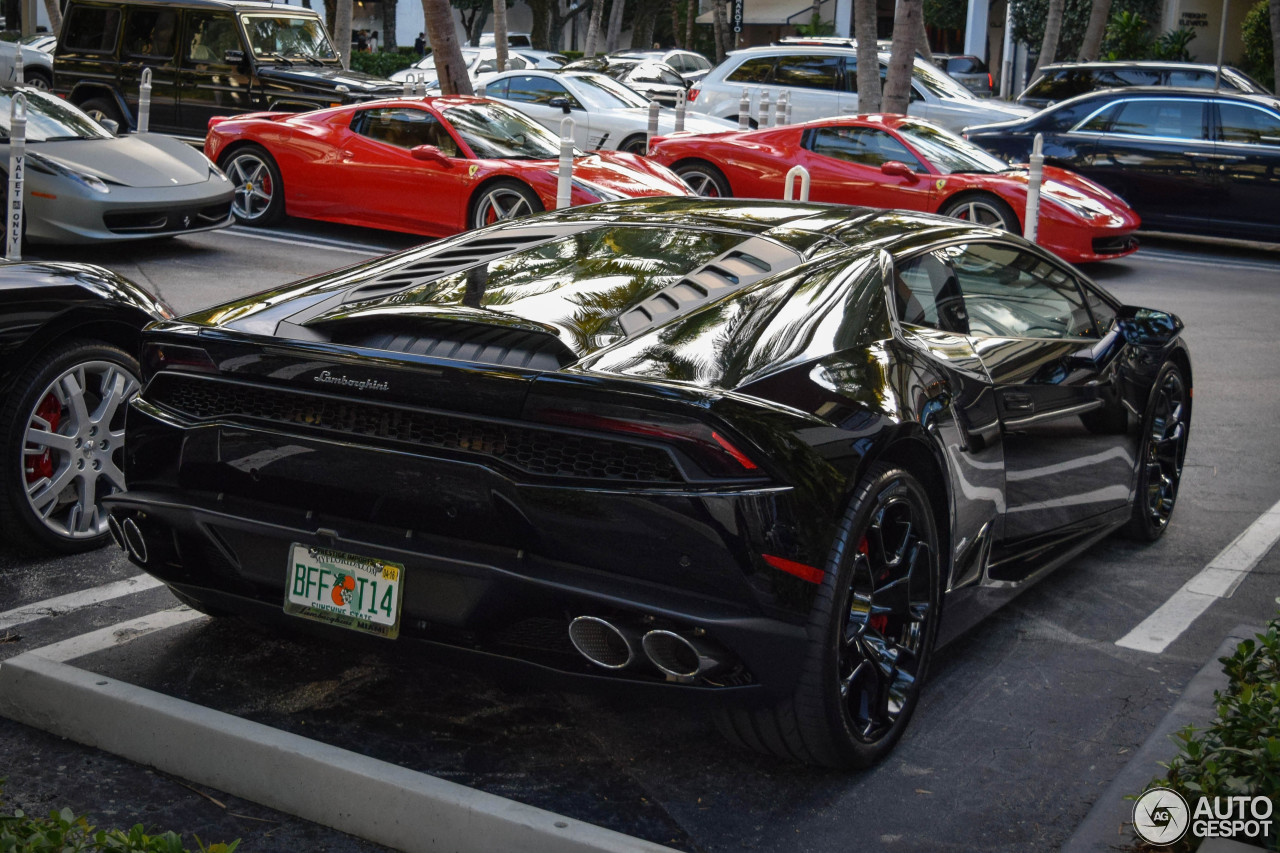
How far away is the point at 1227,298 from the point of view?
1258cm

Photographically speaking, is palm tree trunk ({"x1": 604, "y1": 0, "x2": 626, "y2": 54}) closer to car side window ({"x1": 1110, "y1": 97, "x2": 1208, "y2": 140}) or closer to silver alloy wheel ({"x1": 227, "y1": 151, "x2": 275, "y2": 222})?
car side window ({"x1": 1110, "y1": 97, "x2": 1208, "y2": 140})

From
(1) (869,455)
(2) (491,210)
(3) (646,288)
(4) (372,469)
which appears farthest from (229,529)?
(2) (491,210)

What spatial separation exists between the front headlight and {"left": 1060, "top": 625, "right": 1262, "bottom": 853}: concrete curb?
8995 mm

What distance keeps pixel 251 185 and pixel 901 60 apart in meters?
8.48

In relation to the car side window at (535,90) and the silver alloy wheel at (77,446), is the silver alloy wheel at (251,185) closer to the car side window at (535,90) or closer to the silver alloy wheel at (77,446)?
the car side window at (535,90)

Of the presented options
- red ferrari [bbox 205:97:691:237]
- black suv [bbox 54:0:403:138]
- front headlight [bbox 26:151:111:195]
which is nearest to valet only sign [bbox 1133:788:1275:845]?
red ferrari [bbox 205:97:691:237]

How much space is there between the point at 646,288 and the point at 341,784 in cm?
156

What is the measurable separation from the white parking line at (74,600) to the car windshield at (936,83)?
53.4 feet

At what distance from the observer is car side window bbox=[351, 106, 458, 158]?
13.0 m

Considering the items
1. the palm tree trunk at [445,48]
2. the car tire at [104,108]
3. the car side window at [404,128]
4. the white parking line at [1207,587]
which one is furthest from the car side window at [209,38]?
the white parking line at [1207,587]

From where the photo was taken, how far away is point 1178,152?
1503 centimetres

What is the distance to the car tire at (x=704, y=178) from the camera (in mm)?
14875

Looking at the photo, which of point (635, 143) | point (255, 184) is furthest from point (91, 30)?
point (635, 143)

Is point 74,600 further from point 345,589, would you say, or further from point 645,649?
point 645,649
